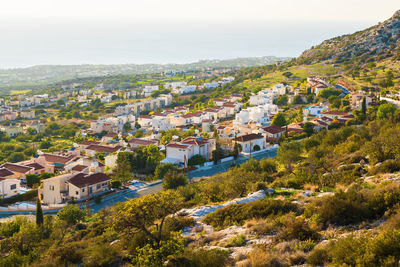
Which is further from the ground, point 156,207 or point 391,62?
point 391,62

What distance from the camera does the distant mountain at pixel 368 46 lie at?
69344 millimetres

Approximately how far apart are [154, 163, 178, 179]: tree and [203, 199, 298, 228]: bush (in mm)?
16753

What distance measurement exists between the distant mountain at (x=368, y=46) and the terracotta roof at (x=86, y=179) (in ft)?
191

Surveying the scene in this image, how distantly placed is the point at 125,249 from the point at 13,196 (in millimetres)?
19296

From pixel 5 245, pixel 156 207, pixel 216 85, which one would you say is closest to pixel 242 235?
pixel 156 207

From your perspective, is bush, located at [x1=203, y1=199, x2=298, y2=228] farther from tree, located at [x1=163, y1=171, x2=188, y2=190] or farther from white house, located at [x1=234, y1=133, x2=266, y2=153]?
white house, located at [x1=234, y1=133, x2=266, y2=153]

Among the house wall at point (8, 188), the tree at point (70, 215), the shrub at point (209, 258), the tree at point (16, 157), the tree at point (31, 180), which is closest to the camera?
the shrub at point (209, 258)

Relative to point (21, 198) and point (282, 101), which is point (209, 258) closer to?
point (21, 198)

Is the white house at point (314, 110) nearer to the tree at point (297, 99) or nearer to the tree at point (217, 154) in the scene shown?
the tree at point (297, 99)

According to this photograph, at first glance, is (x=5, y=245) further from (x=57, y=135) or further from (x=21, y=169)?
(x=57, y=135)

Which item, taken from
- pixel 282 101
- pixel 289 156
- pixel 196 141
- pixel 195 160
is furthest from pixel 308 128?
pixel 282 101

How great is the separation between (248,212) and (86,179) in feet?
56.5

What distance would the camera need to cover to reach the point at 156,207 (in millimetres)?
9375

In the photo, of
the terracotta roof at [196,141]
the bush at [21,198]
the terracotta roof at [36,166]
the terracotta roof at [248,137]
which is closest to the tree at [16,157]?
the terracotta roof at [36,166]
